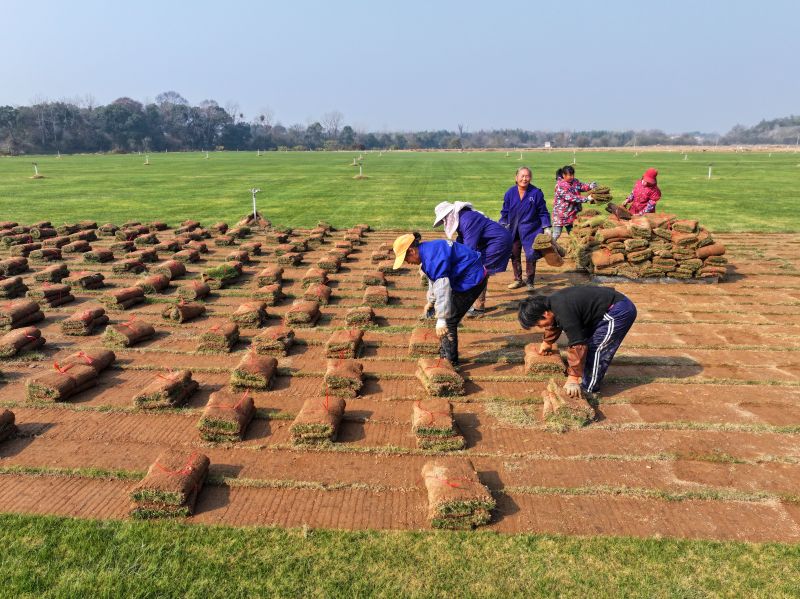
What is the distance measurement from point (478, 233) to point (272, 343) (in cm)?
339

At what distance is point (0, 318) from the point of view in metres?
7.53

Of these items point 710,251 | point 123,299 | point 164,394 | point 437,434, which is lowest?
point 437,434

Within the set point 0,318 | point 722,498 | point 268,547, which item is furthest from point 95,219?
point 722,498

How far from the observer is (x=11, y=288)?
29.6ft

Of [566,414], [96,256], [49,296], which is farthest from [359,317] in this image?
[96,256]

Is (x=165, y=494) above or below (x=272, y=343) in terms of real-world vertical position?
below

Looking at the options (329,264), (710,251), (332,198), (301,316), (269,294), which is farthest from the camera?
(332,198)

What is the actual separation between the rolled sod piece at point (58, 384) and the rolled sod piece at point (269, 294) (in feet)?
11.1

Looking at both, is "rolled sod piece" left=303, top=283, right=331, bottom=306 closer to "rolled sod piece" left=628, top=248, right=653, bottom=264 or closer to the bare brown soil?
the bare brown soil

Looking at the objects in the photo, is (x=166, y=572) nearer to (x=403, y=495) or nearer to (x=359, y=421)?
(x=403, y=495)

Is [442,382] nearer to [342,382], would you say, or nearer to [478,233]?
[342,382]

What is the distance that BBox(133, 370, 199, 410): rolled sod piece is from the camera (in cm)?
544

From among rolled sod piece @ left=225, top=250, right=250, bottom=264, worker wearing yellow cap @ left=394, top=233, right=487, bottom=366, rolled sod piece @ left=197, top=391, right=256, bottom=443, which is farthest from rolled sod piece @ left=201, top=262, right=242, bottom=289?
worker wearing yellow cap @ left=394, top=233, right=487, bottom=366

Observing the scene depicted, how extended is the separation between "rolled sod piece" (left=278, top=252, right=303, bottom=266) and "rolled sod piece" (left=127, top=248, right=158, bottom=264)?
3127 millimetres
